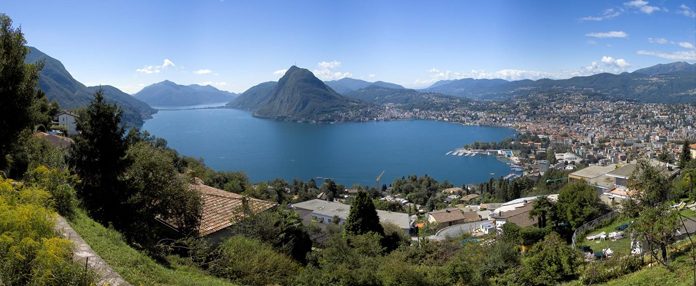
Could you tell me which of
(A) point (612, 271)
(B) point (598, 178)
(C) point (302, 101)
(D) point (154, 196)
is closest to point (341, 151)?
(B) point (598, 178)

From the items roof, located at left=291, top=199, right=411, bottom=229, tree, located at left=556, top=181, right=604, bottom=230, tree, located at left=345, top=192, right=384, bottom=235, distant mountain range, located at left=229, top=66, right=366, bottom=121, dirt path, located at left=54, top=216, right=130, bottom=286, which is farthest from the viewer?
distant mountain range, located at left=229, top=66, right=366, bottom=121

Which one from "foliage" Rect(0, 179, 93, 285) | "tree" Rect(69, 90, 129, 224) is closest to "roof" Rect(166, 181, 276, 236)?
"tree" Rect(69, 90, 129, 224)

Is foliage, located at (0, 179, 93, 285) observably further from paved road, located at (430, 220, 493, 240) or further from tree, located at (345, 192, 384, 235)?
paved road, located at (430, 220, 493, 240)

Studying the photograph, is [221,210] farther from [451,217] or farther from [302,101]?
[302,101]

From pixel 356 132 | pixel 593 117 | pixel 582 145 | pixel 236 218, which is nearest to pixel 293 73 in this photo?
pixel 356 132

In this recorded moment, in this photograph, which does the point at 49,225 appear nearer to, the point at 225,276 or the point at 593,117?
the point at 225,276

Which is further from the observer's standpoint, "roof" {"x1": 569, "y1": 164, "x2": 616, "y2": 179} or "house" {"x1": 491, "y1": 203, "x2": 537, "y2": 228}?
"roof" {"x1": 569, "y1": 164, "x2": 616, "y2": 179}

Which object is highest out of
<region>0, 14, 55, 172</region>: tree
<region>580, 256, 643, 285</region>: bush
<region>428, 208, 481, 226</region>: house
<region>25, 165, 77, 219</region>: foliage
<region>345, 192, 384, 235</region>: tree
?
<region>0, 14, 55, 172</region>: tree
